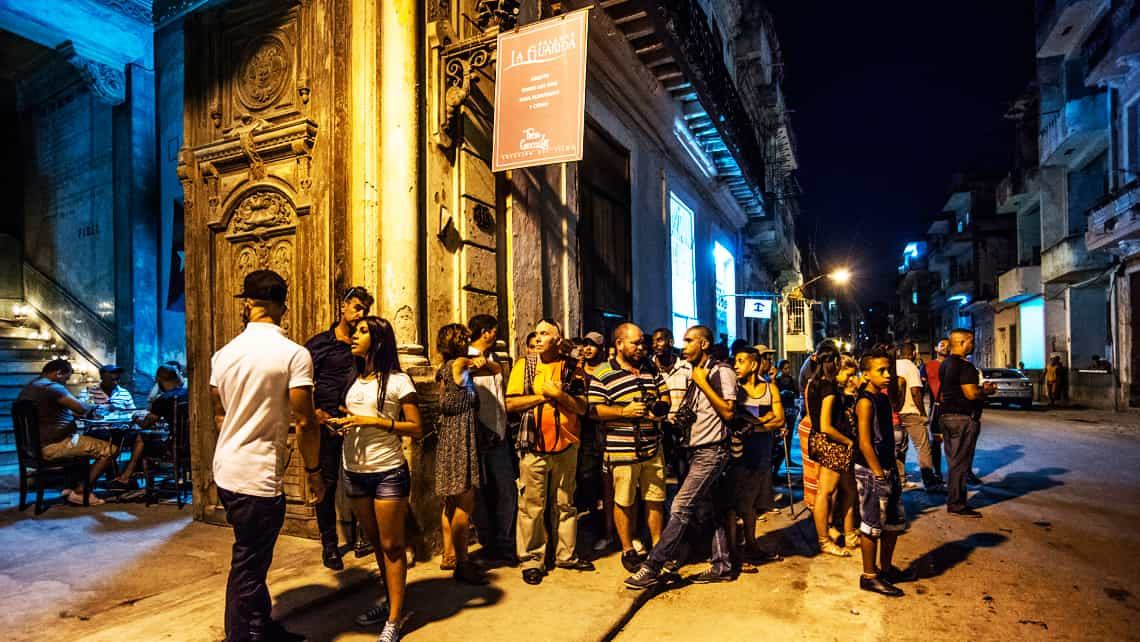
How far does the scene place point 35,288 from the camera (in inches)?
550

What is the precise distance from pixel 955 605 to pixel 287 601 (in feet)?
14.8

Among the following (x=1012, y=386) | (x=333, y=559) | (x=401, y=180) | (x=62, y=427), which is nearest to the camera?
(x=333, y=559)

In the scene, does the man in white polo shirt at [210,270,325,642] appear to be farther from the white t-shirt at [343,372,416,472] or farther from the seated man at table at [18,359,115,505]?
the seated man at table at [18,359,115,505]

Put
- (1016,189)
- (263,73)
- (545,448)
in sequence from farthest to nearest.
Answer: (1016,189) < (263,73) < (545,448)

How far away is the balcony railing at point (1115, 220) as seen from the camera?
59.7 ft

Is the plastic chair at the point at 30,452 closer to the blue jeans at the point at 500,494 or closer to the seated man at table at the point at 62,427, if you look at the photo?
the seated man at table at the point at 62,427

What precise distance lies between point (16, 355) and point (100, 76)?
5780 millimetres

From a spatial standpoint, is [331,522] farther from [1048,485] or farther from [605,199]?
[1048,485]

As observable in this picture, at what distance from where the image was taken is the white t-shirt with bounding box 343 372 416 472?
377 centimetres

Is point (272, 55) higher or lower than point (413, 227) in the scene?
higher

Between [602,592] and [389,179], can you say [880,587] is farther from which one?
[389,179]

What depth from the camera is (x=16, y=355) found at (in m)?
11.5

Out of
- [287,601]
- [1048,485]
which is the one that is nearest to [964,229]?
[1048,485]

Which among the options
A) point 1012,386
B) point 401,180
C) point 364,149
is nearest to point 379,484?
point 401,180
